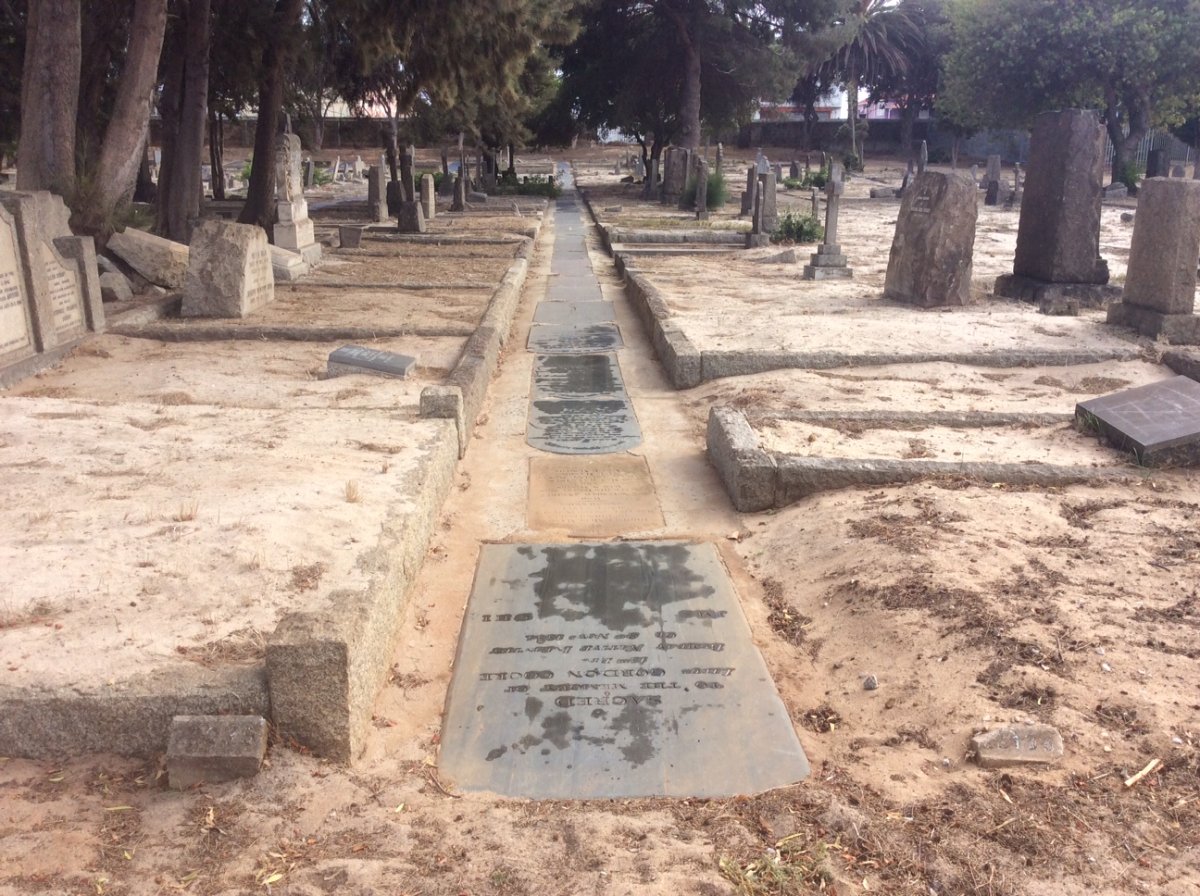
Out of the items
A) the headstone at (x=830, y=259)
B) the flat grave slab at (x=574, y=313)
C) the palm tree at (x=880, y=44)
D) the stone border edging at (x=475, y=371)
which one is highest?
the palm tree at (x=880, y=44)

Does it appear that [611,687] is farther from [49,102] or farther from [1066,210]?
[49,102]

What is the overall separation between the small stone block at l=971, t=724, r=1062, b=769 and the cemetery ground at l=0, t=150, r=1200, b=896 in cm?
4

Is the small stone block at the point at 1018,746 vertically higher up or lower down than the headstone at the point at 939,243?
lower down

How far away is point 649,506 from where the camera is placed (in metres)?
6.15

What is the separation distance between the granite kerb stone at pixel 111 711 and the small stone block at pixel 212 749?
0.08 meters

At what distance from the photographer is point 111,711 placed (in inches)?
132

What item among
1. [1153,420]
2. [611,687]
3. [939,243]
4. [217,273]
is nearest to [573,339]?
[217,273]

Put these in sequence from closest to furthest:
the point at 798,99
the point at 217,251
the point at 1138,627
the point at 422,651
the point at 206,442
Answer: the point at 1138,627
the point at 422,651
the point at 206,442
the point at 217,251
the point at 798,99

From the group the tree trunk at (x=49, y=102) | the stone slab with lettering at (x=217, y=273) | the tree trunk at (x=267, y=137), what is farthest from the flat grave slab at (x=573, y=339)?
the tree trunk at (x=267, y=137)

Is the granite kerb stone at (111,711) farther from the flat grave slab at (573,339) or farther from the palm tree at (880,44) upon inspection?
the palm tree at (880,44)

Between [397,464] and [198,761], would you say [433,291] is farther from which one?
[198,761]

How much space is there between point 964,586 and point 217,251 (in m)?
9.10

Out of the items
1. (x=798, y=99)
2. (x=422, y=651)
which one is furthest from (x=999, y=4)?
(x=422, y=651)

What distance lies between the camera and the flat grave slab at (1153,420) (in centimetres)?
602
